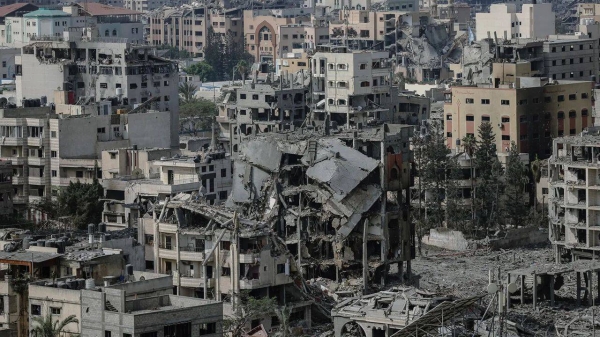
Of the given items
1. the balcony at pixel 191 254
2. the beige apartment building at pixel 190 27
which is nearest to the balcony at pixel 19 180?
the balcony at pixel 191 254

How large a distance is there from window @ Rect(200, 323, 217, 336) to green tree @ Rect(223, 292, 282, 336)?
5301mm

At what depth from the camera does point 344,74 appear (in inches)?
4313

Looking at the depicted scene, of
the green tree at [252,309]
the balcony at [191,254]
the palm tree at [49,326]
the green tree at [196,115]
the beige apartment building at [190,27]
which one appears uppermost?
the beige apartment building at [190,27]

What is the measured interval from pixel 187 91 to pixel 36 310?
79.5 meters

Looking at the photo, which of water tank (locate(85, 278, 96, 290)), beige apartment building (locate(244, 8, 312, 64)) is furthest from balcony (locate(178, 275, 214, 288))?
beige apartment building (locate(244, 8, 312, 64))

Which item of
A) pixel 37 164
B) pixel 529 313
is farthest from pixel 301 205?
pixel 37 164

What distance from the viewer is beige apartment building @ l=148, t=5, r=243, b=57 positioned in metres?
188

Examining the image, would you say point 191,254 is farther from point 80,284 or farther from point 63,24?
point 63,24

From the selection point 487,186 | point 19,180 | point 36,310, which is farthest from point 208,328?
point 487,186

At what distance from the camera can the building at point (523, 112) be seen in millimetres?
105812

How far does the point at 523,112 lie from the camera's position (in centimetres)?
10600

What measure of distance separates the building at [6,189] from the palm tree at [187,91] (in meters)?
52.1

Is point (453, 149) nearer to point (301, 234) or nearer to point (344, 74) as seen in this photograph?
point (344, 74)

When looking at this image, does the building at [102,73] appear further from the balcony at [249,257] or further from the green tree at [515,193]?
the balcony at [249,257]
